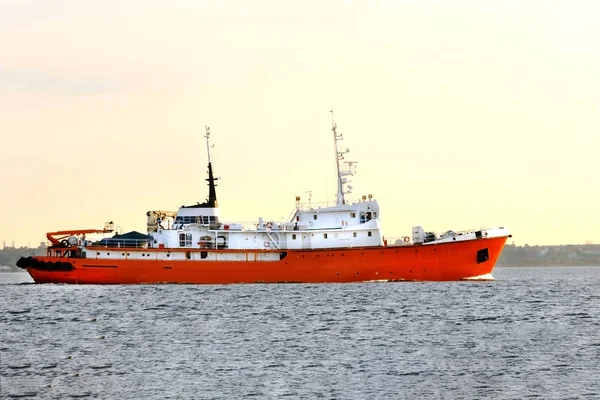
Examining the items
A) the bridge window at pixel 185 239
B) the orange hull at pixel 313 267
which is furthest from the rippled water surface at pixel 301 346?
the bridge window at pixel 185 239

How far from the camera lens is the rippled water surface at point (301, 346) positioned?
27094 millimetres

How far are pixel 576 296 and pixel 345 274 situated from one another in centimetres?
1633

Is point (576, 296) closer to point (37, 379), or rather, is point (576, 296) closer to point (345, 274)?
point (345, 274)

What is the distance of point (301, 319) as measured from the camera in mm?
44219

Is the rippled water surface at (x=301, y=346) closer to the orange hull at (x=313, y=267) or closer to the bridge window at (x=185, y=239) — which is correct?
the orange hull at (x=313, y=267)

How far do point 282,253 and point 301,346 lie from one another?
30.9 m

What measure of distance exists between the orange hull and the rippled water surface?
6041mm

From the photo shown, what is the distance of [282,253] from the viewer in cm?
6612

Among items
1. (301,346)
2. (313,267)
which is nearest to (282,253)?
(313,267)

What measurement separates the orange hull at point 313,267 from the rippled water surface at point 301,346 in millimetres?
6041

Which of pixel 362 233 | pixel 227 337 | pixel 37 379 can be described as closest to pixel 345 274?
pixel 362 233

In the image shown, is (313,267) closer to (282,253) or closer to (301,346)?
(282,253)

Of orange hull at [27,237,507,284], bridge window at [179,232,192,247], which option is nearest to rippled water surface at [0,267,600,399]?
orange hull at [27,237,507,284]

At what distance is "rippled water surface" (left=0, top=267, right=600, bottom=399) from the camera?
27.1m
